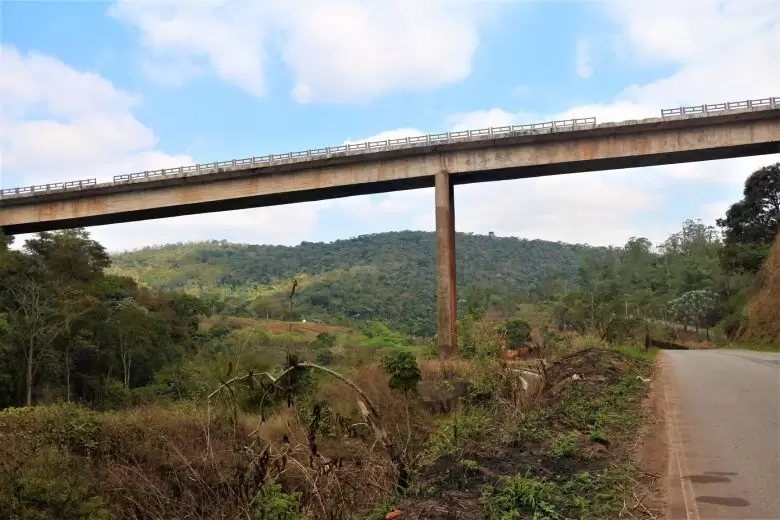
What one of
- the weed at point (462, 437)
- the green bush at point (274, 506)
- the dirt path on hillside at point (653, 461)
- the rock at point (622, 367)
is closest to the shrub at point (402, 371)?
the rock at point (622, 367)

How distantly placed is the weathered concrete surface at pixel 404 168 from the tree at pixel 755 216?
1932 centimetres

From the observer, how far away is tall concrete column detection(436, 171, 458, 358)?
24812mm

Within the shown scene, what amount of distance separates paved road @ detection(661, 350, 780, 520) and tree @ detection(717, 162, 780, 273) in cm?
3502

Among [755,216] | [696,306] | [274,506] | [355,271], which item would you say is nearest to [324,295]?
[355,271]

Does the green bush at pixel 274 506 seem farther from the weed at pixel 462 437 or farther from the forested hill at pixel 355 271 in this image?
the forested hill at pixel 355 271

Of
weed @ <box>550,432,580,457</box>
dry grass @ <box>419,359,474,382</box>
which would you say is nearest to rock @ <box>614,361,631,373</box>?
dry grass @ <box>419,359,474,382</box>

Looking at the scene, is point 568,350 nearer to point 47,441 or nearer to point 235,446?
point 235,446

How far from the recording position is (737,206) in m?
44.5

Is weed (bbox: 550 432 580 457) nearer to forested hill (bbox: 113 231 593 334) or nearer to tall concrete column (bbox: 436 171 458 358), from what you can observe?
tall concrete column (bbox: 436 171 458 358)

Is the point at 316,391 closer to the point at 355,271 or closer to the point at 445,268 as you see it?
the point at 445,268

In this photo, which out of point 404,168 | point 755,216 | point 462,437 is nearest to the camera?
point 462,437

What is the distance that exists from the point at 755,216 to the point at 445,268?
31.2m

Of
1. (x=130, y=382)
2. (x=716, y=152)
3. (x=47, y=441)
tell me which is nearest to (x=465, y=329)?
(x=716, y=152)

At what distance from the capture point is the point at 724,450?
18.7ft
